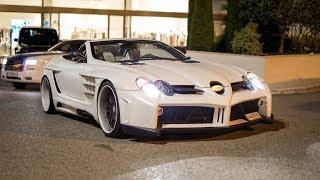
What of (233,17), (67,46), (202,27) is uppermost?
(233,17)

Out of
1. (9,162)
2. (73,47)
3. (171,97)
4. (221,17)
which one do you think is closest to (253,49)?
(73,47)

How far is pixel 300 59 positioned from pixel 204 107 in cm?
984

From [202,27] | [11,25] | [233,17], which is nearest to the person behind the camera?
[202,27]

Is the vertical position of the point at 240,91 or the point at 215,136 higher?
the point at 240,91

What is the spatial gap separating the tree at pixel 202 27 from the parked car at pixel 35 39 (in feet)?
18.0

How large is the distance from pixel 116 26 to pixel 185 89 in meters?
19.4

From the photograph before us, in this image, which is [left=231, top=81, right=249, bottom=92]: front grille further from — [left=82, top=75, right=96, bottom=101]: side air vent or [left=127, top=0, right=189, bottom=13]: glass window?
[left=127, top=0, right=189, bottom=13]: glass window

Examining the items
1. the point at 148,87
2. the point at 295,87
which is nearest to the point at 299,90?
the point at 295,87

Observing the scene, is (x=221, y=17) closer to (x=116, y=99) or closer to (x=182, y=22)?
(x=182, y=22)

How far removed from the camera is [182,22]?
27.7m

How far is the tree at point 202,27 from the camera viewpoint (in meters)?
18.6

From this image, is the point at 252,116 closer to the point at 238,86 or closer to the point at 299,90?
the point at 238,86

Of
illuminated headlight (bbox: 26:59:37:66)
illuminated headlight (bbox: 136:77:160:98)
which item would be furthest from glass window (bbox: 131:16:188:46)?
illuminated headlight (bbox: 136:77:160:98)

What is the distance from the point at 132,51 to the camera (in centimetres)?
971
